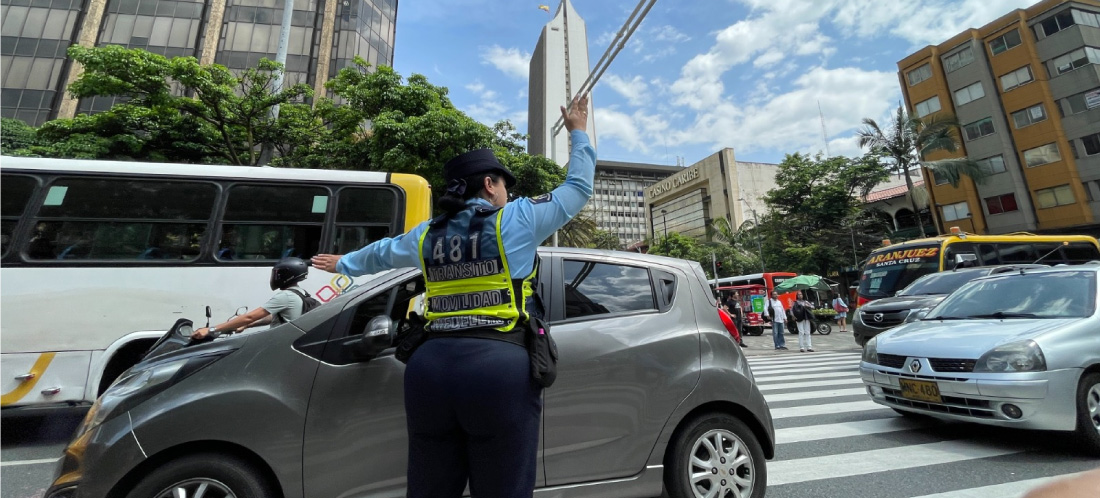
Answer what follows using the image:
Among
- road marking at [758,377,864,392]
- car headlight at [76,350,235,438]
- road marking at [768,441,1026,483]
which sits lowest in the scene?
road marking at [768,441,1026,483]

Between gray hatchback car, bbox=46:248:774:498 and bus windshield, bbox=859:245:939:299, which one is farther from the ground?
bus windshield, bbox=859:245:939:299

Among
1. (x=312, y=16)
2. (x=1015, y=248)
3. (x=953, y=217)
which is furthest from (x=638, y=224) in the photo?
(x=1015, y=248)

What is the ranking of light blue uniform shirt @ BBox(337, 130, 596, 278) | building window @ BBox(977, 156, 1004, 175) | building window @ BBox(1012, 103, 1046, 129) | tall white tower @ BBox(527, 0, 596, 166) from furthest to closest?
tall white tower @ BBox(527, 0, 596, 166) → building window @ BBox(977, 156, 1004, 175) → building window @ BBox(1012, 103, 1046, 129) → light blue uniform shirt @ BBox(337, 130, 596, 278)

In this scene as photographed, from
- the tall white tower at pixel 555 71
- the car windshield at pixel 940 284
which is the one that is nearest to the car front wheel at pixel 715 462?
the car windshield at pixel 940 284

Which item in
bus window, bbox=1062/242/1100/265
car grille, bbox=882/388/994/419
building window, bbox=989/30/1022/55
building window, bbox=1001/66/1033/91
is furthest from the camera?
building window, bbox=989/30/1022/55

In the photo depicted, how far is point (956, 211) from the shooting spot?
31.7 meters

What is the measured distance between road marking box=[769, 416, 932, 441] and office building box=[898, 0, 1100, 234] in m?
33.8

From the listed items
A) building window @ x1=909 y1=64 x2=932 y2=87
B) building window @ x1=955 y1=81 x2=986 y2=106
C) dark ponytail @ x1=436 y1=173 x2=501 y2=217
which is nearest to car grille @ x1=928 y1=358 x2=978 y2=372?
dark ponytail @ x1=436 y1=173 x2=501 y2=217

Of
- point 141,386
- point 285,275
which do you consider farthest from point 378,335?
point 285,275

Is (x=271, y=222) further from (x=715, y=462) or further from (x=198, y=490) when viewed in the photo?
(x=715, y=462)

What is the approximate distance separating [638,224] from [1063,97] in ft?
271

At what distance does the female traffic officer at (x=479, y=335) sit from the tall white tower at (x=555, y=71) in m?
58.3

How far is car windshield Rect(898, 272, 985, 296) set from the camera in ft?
29.3

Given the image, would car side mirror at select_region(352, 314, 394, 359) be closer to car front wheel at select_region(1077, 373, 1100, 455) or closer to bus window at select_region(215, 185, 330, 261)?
bus window at select_region(215, 185, 330, 261)
